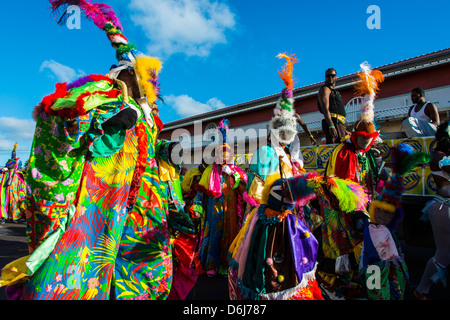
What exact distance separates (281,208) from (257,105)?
17452 mm

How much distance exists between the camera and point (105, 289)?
2.02 meters

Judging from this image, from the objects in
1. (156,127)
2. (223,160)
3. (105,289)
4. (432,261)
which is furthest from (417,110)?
(105,289)

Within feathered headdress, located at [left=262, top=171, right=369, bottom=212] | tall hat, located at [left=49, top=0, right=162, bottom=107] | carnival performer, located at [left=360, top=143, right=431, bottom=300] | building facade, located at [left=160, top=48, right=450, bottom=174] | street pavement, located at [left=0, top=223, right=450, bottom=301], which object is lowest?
street pavement, located at [left=0, top=223, right=450, bottom=301]

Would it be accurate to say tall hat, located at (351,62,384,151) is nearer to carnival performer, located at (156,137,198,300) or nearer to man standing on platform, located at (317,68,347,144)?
man standing on platform, located at (317,68,347,144)

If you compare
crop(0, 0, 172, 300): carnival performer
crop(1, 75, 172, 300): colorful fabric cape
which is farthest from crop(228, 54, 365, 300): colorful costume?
crop(1, 75, 172, 300): colorful fabric cape

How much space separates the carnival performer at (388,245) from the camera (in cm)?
279

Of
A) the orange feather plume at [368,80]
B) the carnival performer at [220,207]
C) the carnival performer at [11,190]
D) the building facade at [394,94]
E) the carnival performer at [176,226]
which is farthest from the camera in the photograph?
the carnival performer at [11,190]

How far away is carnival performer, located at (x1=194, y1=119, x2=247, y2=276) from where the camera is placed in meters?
4.87

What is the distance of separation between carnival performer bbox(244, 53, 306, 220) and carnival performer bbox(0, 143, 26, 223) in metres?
10.3

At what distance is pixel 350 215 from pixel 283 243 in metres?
1.44

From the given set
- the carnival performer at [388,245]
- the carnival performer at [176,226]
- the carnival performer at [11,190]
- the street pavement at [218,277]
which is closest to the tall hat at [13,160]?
the carnival performer at [11,190]

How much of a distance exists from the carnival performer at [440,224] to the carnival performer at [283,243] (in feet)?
5.37

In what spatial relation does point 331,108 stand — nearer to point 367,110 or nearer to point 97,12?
point 367,110

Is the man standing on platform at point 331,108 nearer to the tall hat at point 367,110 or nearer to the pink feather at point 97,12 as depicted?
the tall hat at point 367,110
